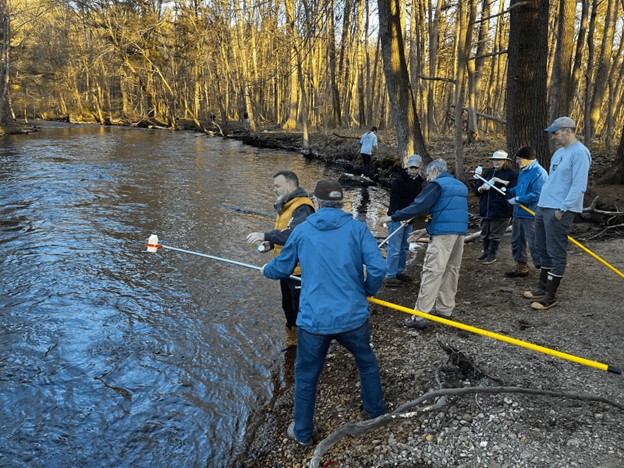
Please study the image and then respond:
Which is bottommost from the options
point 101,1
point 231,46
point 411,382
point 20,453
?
point 20,453

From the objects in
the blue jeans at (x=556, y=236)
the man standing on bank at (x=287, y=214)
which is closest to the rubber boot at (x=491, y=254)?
the blue jeans at (x=556, y=236)

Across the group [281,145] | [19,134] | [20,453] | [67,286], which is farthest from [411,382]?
[19,134]

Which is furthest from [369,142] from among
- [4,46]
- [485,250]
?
[4,46]

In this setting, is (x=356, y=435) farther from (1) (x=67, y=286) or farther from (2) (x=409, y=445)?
(1) (x=67, y=286)

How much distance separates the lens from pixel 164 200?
1502 centimetres

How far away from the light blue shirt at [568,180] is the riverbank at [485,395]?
1.39 meters

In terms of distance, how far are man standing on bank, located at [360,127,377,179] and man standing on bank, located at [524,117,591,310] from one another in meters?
12.7

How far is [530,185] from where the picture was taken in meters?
7.06

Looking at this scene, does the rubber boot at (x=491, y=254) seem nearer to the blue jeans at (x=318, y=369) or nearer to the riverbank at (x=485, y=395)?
the riverbank at (x=485, y=395)

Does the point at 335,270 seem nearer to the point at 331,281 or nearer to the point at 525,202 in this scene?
the point at 331,281

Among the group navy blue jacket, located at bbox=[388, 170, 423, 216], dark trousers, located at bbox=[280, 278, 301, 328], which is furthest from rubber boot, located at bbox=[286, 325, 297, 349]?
navy blue jacket, located at bbox=[388, 170, 423, 216]

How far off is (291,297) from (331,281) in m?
2.09

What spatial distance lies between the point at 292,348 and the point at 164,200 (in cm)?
1035

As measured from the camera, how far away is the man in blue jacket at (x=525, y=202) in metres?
7.02
